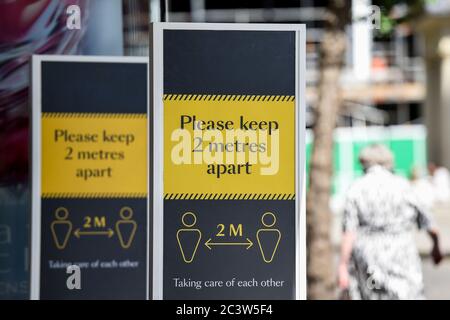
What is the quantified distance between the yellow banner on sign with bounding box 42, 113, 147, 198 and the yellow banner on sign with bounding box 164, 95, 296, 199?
164 cm

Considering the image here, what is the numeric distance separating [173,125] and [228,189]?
0.37m

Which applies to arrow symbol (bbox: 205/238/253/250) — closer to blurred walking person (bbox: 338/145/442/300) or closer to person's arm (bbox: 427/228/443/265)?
blurred walking person (bbox: 338/145/442/300)

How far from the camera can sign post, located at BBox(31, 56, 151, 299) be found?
6.63 m

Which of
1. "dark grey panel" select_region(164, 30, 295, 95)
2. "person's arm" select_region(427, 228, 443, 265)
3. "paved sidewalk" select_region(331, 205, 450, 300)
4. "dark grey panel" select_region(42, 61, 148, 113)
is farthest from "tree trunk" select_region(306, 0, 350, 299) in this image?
"dark grey panel" select_region(164, 30, 295, 95)

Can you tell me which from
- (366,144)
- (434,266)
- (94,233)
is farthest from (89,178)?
(366,144)

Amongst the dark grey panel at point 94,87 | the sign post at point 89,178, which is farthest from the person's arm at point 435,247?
the dark grey panel at point 94,87

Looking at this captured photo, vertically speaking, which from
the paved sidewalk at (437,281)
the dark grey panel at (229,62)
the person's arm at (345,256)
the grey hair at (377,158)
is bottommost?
the paved sidewalk at (437,281)

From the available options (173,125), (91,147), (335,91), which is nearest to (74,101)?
(91,147)

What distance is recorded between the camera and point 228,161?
17.2 feet

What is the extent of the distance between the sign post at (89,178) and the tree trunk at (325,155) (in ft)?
15.0

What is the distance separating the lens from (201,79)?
5227 millimetres

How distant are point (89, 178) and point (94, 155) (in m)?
0.14

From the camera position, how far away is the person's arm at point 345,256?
8.10 metres

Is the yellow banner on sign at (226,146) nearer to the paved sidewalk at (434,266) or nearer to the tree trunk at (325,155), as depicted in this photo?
the tree trunk at (325,155)
